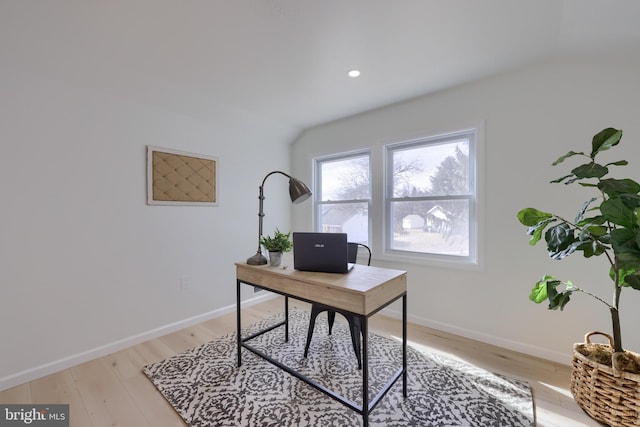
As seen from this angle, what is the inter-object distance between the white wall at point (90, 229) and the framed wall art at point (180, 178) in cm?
7

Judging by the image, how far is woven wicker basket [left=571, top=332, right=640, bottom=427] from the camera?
1.40m

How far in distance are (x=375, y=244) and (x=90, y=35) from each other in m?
2.96

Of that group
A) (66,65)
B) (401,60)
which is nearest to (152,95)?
(66,65)

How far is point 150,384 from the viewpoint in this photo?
1897 millimetres

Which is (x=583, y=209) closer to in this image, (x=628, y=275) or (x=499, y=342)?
(x=628, y=275)

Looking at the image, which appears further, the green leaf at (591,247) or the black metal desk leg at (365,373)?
the green leaf at (591,247)

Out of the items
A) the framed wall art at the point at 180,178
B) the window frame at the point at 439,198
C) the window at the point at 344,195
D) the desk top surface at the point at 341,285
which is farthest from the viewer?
the window at the point at 344,195

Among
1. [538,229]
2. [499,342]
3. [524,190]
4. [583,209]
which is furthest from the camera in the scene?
[499,342]

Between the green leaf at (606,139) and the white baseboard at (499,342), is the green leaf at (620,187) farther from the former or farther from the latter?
the white baseboard at (499,342)

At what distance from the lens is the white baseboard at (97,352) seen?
1901 millimetres

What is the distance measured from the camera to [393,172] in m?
3.09

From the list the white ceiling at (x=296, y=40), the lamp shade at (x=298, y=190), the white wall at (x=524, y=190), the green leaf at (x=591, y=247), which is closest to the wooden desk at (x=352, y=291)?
the lamp shade at (x=298, y=190)

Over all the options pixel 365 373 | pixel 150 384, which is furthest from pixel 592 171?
pixel 150 384

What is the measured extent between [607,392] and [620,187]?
1.11 metres
